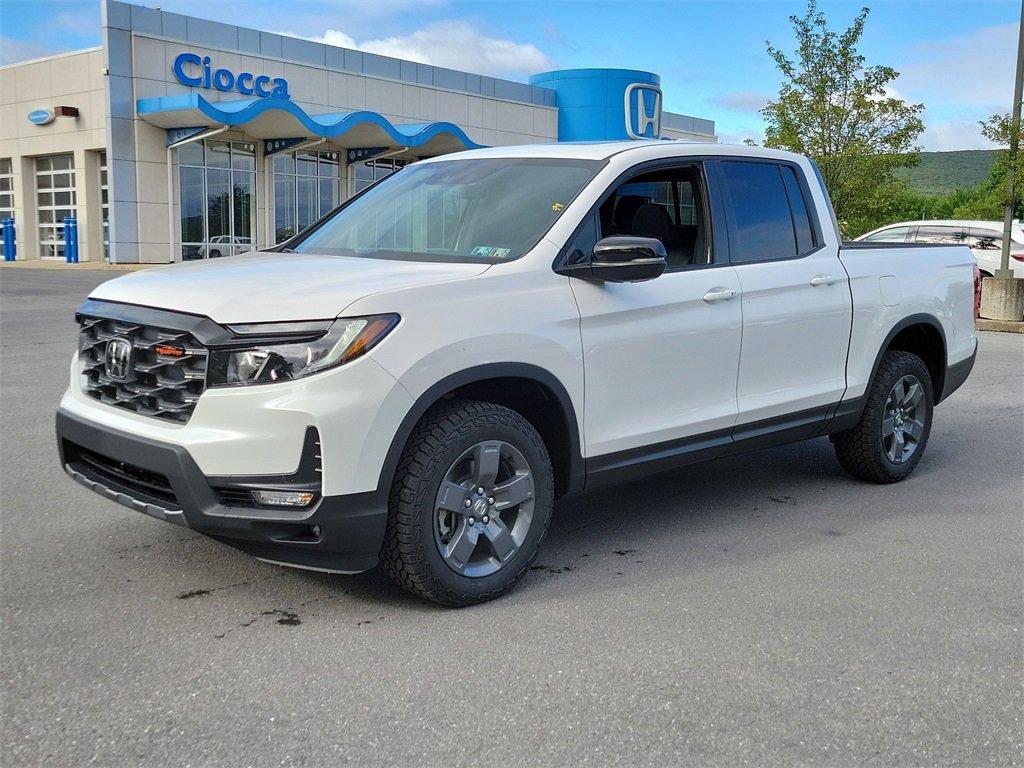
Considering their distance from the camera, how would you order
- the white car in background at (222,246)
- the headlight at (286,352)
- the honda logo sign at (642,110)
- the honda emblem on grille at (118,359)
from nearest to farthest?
the headlight at (286,352)
the honda emblem on grille at (118,359)
the white car in background at (222,246)
the honda logo sign at (642,110)

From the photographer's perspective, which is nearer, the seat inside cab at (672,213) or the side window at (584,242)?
the side window at (584,242)

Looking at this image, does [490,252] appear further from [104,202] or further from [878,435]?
[104,202]

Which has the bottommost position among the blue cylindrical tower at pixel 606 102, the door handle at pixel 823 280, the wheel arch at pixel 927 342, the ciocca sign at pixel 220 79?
the wheel arch at pixel 927 342

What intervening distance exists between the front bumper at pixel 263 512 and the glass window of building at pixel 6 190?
118 ft

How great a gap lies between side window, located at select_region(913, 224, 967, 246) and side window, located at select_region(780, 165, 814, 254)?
1604 cm

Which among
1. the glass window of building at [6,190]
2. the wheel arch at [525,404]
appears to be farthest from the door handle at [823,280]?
the glass window of building at [6,190]

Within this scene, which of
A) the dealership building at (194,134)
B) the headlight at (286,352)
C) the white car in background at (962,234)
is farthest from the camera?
the dealership building at (194,134)

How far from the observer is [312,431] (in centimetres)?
356

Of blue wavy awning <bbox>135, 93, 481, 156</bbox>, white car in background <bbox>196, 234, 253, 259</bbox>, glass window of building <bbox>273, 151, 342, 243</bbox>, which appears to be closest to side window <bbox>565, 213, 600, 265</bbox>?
blue wavy awning <bbox>135, 93, 481, 156</bbox>

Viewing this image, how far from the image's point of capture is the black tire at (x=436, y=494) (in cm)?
382

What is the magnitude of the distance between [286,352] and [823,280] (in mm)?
3153

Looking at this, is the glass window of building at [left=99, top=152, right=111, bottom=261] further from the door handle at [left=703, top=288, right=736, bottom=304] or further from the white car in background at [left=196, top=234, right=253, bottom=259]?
the door handle at [left=703, top=288, right=736, bottom=304]

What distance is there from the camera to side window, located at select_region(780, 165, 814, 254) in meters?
5.66

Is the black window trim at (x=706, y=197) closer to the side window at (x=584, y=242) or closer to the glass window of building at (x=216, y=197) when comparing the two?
the side window at (x=584, y=242)
